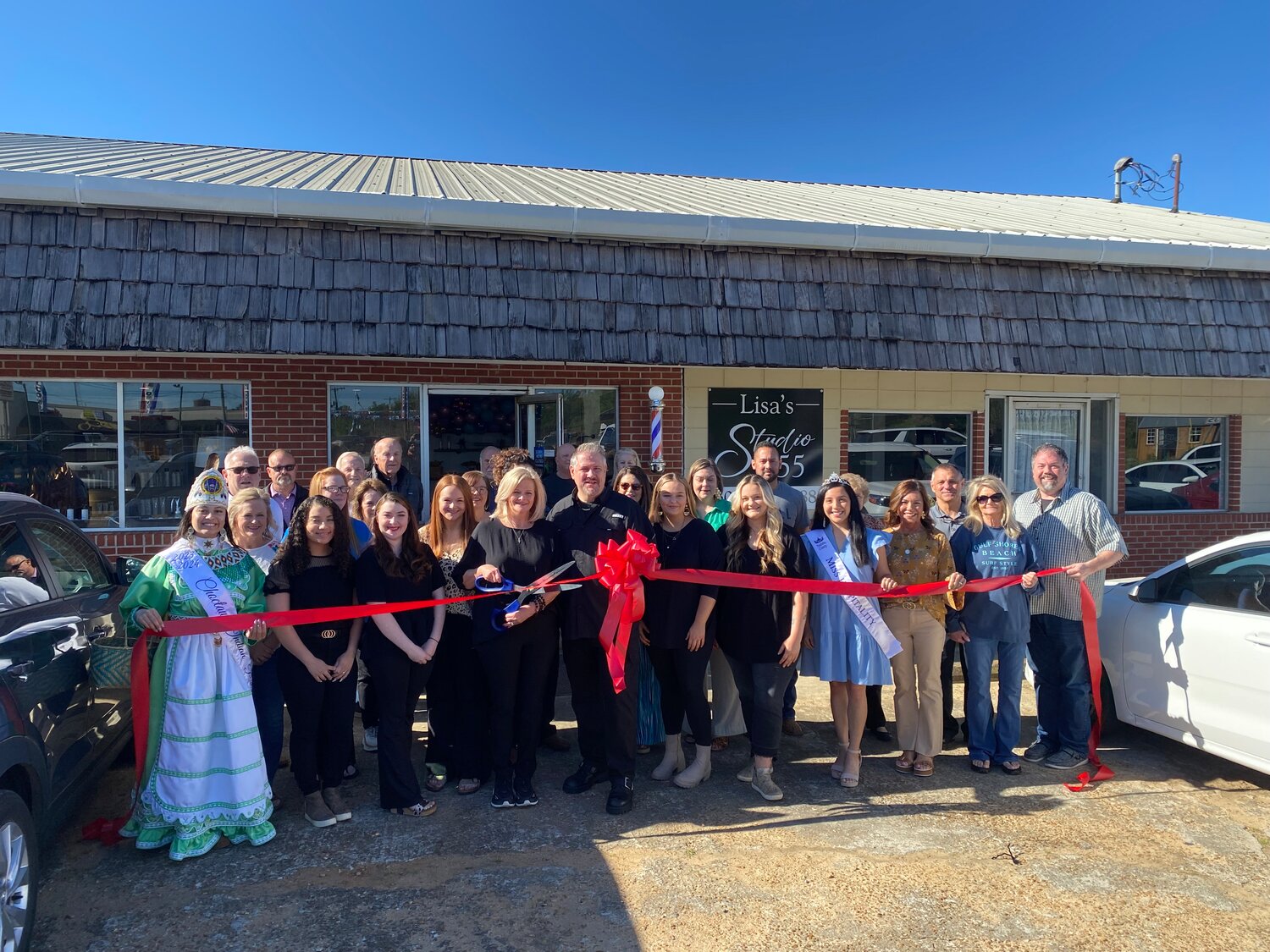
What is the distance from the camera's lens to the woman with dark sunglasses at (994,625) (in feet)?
16.3

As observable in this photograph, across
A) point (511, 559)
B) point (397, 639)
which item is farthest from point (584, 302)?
point (397, 639)

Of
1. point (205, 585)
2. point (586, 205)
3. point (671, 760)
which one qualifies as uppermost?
point (586, 205)

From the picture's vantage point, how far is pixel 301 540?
4195 mm

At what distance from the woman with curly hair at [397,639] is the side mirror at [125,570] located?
1345mm

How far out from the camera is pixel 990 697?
5.00 meters

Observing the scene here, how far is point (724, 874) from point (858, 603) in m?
1.67

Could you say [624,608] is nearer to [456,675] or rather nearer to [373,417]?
[456,675]

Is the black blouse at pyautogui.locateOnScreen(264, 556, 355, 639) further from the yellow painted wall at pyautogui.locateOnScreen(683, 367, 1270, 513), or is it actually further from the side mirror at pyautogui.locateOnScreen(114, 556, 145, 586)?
the yellow painted wall at pyautogui.locateOnScreen(683, 367, 1270, 513)

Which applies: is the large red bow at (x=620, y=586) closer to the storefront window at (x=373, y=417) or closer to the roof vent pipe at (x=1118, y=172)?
the storefront window at (x=373, y=417)

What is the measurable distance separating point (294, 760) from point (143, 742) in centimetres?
67

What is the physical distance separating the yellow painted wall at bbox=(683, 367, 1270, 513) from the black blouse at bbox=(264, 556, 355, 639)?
457 cm

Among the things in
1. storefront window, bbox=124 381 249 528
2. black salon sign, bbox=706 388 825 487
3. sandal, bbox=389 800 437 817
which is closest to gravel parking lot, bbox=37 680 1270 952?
sandal, bbox=389 800 437 817

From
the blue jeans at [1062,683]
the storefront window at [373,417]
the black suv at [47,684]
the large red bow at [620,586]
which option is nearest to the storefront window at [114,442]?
the storefront window at [373,417]

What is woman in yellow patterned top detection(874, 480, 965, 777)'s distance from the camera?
488 cm
